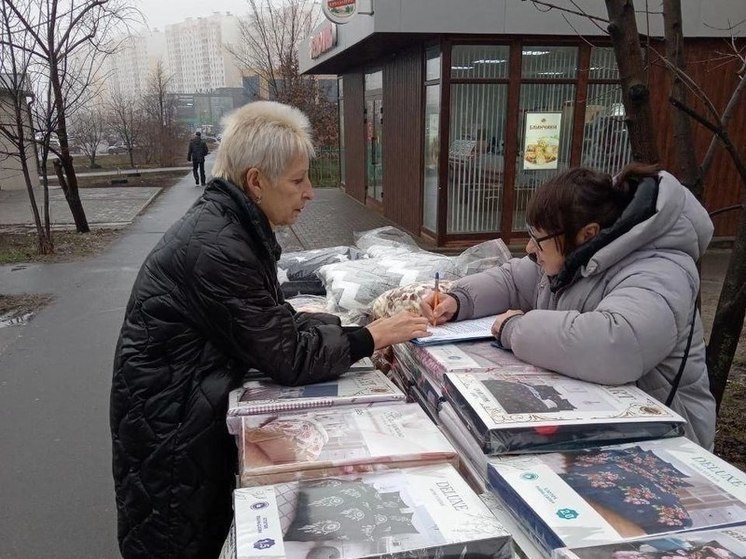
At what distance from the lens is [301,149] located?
1.76 m

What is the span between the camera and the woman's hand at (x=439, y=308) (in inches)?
83.3

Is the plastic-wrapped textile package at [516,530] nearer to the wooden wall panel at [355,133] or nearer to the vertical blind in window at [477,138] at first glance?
the vertical blind in window at [477,138]

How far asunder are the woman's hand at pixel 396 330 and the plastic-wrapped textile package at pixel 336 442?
0.95 ft

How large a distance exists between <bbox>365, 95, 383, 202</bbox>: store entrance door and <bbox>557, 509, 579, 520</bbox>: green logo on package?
1231 cm

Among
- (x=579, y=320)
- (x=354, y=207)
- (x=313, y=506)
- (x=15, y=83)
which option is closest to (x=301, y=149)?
(x=579, y=320)

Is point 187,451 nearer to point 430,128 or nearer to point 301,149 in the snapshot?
point 301,149

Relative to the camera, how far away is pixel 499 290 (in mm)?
2227

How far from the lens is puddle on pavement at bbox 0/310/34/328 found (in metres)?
6.57

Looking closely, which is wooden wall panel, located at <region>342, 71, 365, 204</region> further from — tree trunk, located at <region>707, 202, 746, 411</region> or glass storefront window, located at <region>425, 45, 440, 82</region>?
tree trunk, located at <region>707, 202, 746, 411</region>

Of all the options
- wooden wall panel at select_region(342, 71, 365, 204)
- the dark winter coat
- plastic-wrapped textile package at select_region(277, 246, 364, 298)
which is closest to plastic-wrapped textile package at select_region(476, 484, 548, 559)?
plastic-wrapped textile package at select_region(277, 246, 364, 298)

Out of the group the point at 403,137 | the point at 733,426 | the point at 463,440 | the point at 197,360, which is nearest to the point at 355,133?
the point at 403,137

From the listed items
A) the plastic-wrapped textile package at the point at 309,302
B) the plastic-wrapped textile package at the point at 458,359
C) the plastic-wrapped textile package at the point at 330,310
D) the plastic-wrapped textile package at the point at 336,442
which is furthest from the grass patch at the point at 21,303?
the plastic-wrapped textile package at the point at 336,442

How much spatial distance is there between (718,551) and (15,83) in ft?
38.8

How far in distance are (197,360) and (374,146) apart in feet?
41.9
